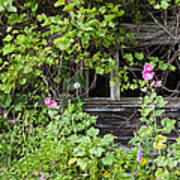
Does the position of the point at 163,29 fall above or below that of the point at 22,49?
above

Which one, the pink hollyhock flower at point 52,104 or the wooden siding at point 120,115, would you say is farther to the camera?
the wooden siding at point 120,115

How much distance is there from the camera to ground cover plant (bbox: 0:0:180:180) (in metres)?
2.02

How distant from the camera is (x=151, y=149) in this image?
1983mm

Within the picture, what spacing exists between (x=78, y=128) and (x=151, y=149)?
74cm

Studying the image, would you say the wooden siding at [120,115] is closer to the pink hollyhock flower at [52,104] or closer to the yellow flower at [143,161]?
the pink hollyhock flower at [52,104]

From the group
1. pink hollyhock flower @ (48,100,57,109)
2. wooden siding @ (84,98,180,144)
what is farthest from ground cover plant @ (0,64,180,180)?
wooden siding @ (84,98,180,144)

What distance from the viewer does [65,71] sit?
97.6 inches

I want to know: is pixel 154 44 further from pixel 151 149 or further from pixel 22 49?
pixel 22 49

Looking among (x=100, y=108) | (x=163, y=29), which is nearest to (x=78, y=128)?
(x=100, y=108)

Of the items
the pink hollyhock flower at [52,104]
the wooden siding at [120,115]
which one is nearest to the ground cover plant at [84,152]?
the pink hollyhock flower at [52,104]

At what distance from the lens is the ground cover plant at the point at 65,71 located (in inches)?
79.7

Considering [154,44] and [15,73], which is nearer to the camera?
[15,73]

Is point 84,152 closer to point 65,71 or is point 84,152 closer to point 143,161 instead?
point 143,161

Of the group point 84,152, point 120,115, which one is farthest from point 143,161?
point 120,115
